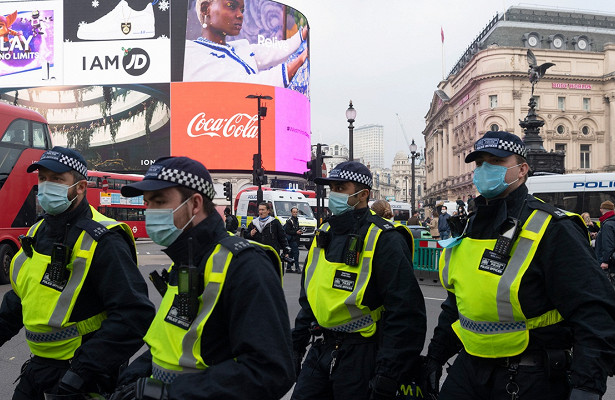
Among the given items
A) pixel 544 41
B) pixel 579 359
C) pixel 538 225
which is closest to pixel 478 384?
pixel 579 359

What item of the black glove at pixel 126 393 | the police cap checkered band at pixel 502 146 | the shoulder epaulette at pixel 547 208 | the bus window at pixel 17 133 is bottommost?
the black glove at pixel 126 393

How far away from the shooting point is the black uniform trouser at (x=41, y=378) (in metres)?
2.89

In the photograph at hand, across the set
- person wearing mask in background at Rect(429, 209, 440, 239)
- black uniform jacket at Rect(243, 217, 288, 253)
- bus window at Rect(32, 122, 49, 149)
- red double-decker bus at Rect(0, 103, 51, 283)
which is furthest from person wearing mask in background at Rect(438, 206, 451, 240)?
red double-decker bus at Rect(0, 103, 51, 283)

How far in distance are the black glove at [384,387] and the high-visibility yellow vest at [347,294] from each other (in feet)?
1.08

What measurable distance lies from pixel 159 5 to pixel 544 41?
4426 cm

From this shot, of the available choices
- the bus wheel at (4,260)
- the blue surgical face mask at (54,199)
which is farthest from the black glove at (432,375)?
the bus wheel at (4,260)

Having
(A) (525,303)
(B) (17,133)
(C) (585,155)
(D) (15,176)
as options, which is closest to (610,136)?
(C) (585,155)

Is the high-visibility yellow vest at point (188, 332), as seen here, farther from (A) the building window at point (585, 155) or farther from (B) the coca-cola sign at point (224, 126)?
(A) the building window at point (585, 155)

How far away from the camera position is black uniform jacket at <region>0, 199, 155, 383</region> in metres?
2.63

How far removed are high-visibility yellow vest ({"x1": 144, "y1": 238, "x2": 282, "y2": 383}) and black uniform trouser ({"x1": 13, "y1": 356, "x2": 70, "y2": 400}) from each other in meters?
0.95

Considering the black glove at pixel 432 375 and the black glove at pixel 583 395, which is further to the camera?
the black glove at pixel 432 375

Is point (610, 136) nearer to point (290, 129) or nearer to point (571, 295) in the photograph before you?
point (290, 129)

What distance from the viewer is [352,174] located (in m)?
3.98

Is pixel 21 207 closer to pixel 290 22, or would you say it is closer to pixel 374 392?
pixel 374 392
